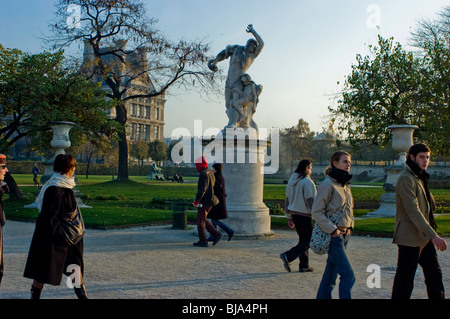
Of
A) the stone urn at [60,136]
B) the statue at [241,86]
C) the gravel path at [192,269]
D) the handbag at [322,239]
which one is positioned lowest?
the gravel path at [192,269]

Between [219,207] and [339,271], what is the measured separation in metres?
5.01

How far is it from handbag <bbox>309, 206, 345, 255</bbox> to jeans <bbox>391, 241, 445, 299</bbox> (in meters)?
0.65

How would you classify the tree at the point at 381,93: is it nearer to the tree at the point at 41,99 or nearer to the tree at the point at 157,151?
the tree at the point at 41,99

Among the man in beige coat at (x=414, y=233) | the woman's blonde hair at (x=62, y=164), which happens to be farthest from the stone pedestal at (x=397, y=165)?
the woman's blonde hair at (x=62, y=164)

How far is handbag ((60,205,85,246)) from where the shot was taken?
4.74 metres

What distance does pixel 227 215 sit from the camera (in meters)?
10.1

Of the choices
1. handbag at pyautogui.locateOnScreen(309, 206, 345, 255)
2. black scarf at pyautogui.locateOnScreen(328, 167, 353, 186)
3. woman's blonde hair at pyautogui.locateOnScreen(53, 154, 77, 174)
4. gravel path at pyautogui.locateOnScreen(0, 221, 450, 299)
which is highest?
woman's blonde hair at pyautogui.locateOnScreen(53, 154, 77, 174)

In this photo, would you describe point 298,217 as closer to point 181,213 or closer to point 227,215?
point 227,215

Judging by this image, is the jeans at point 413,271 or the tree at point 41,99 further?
the tree at point 41,99

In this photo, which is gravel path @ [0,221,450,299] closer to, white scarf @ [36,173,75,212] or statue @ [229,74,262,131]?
white scarf @ [36,173,75,212]

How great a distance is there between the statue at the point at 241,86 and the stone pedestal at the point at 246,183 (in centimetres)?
56

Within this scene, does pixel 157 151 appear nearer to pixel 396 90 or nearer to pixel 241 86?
pixel 396 90

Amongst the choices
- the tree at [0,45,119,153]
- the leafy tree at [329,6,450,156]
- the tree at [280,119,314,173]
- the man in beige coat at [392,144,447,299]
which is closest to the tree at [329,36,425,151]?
the leafy tree at [329,6,450,156]

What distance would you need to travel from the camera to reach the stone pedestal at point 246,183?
1052 cm
